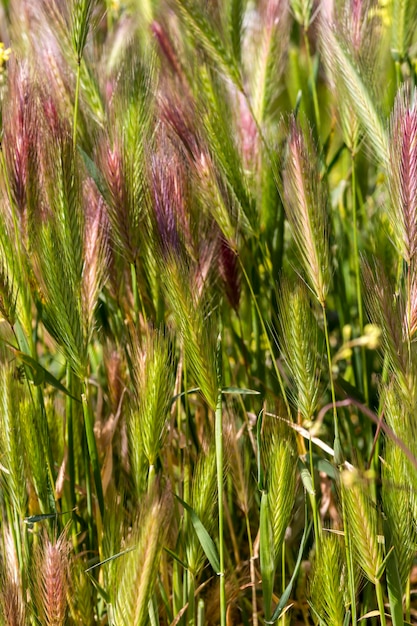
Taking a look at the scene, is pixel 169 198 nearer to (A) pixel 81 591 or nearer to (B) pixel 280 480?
(B) pixel 280 480

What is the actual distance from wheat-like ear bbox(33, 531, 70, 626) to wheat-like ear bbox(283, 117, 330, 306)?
0.38 m

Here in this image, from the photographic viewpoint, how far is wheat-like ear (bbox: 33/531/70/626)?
899 millimetres

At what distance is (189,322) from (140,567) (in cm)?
26

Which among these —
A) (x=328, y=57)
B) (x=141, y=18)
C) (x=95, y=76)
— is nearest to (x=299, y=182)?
(x=328, y=57)

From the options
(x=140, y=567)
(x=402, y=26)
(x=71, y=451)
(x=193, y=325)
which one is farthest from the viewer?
(x=402, y=26)

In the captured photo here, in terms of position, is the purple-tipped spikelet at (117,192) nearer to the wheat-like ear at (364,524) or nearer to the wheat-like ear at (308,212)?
the wheat-like ear at (308,212)

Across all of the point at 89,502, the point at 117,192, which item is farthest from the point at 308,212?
the point at 89,502

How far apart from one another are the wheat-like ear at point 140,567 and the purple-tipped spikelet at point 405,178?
1.19 feet

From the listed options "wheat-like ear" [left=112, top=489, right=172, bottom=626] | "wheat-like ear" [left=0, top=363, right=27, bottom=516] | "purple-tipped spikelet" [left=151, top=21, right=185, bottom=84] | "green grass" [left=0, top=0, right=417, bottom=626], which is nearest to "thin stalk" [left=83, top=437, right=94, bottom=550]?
"green grass" [left=0, top=0, right=417, bottom=626]

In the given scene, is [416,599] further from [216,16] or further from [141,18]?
[141,18]

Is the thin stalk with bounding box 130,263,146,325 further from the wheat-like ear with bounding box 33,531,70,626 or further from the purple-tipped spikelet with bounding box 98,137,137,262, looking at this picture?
the wheat-like ear with bounding box 33,531,70,626

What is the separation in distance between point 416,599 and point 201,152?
80 cm

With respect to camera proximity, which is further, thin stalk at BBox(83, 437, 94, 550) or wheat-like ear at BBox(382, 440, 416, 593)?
thin stalk at BBox(83, 437, 94, 550)

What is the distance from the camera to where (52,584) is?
90 cm
